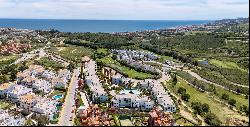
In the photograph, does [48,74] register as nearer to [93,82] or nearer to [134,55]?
[93,82]

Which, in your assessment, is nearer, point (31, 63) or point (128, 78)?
point (128, 78)

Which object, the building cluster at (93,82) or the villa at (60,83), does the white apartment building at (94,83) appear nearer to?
the building cluster at (93,82)

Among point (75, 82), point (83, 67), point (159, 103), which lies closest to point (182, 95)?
point (159, 103)

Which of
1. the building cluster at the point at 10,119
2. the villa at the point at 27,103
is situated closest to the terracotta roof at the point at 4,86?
the villa at the point at 27,103

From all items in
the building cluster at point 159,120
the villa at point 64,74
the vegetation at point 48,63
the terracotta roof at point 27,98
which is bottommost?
the vegetation at point 48,63

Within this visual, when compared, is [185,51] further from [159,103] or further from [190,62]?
[159,103]

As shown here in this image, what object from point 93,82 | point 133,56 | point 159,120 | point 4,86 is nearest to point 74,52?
point 133,56
